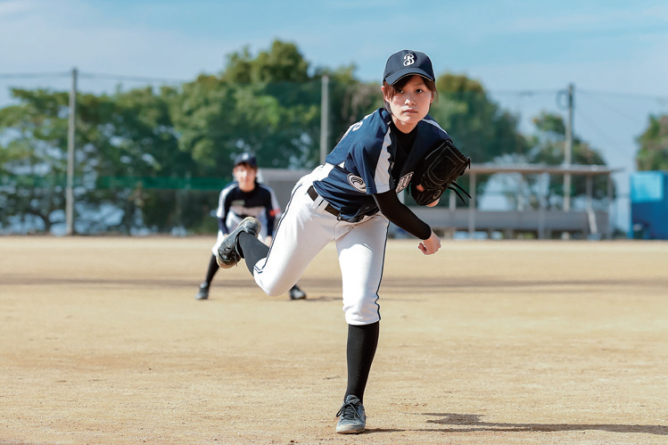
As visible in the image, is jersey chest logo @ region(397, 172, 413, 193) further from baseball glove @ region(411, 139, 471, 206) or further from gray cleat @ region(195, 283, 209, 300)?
gray cleat @ region(195, 283, 209, 300)

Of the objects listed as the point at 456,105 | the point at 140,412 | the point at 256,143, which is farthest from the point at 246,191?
the point at 456,105

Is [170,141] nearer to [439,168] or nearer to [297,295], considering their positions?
[297,295]

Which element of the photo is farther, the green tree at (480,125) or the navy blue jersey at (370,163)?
the green tree at (480,125)

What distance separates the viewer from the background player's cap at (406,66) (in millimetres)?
3971

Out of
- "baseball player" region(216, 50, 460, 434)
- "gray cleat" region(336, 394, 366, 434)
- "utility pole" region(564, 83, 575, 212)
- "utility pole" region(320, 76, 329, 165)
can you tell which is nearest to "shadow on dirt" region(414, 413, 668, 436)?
"gray cleat" region(336, 394, 366, 434)

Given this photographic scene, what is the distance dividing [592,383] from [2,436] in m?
3.52

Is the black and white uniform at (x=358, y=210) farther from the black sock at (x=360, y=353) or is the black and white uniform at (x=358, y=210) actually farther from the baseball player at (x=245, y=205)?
the baseball player at (x=245, y=205)

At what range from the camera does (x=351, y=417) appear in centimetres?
409

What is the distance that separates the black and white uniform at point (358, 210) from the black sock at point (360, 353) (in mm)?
47

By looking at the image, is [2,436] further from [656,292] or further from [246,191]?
[656,292]

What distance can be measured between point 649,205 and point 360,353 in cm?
3003

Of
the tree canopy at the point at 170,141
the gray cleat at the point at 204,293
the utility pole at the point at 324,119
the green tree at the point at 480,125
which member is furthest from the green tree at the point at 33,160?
the gray cleat at the point at 204,293

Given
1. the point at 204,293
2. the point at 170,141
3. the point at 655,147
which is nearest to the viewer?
the point at 204,293

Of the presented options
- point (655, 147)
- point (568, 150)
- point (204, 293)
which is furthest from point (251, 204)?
point (655, 147)
